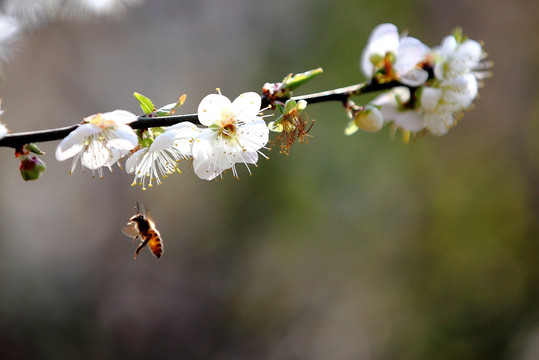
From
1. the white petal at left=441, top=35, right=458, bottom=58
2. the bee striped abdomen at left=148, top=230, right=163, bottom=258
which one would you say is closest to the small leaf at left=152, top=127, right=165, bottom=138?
the bee striped abdomen at left=148, top=230, right=163, bottom=258

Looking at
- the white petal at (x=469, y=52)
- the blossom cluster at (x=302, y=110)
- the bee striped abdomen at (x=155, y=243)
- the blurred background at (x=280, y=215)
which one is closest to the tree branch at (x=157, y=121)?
the blossom cluster at (x=302, y=110)

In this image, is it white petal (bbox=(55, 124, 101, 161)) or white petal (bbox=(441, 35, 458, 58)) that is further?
white petal (bbox=(441, 35, 458, 58))

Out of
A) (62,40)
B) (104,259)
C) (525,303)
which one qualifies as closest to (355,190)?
(525,303)

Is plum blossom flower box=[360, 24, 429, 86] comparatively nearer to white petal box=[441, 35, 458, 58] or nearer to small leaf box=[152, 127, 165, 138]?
white petal box=[441, 35, 458, 58]

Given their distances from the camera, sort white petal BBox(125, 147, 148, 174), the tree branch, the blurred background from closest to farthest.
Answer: the tree branch
white petal BBox(125, 147, 148, 174)
the blurred background

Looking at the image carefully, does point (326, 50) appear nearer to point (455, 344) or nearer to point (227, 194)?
point (227, 194)

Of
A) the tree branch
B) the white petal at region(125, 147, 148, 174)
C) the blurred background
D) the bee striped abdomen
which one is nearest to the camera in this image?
the tree branch
